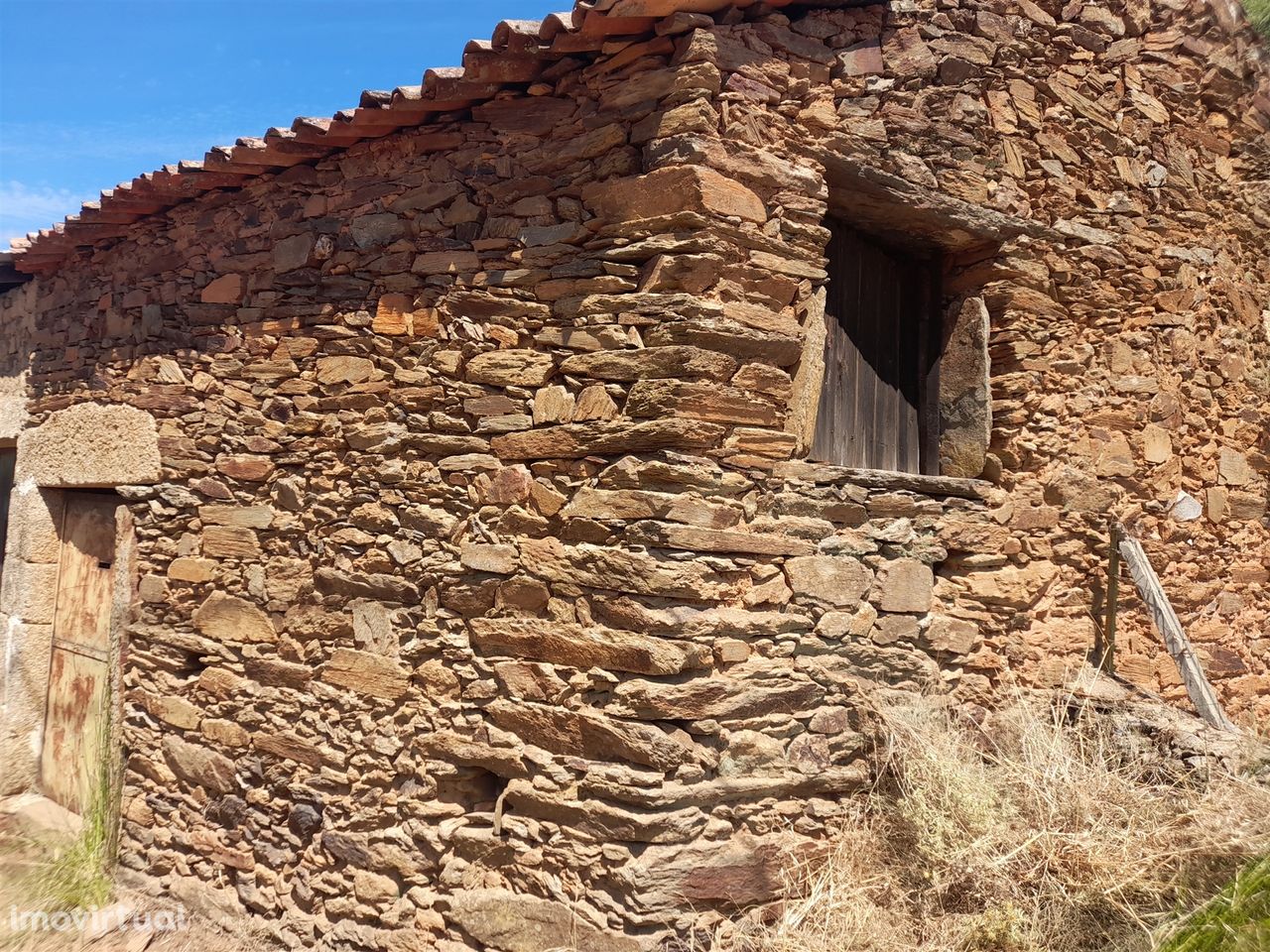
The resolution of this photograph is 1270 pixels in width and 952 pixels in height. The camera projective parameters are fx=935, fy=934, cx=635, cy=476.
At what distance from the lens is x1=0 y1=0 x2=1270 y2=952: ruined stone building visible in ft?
10.3

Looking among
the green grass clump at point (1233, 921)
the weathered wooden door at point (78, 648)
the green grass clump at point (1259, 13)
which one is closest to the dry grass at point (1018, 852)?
the green grass clump at point (1233, 921)

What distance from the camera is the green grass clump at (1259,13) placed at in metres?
4.18

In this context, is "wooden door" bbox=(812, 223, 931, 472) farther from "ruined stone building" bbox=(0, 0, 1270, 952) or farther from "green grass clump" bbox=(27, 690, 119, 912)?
"green grass clump" bbox=(27, 690, 119, 912)

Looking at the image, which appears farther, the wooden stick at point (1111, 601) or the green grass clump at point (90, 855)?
the green grass clump at point (90, 855)

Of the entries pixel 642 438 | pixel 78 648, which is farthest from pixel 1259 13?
pixel 78 648

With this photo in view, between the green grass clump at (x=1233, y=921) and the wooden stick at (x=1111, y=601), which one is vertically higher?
the wooden stick at (x=1111, y=601)

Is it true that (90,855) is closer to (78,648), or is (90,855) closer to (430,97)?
(78,648)

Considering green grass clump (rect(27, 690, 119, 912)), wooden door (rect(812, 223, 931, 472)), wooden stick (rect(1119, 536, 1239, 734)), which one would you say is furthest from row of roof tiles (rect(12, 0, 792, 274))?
wooden stick (rect(1119, 536, 1239, 734))

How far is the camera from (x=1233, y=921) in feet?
8.32

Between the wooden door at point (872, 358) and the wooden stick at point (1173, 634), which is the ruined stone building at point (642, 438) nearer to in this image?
the wooden door at point (872, 358)

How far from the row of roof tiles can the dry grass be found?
2.62 metres

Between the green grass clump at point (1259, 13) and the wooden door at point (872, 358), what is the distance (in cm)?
188

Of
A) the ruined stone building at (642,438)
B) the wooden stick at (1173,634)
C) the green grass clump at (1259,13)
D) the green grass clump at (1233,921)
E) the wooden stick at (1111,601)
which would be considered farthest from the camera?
the green grass clump at (1259,13)

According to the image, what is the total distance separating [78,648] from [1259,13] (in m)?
6.60
